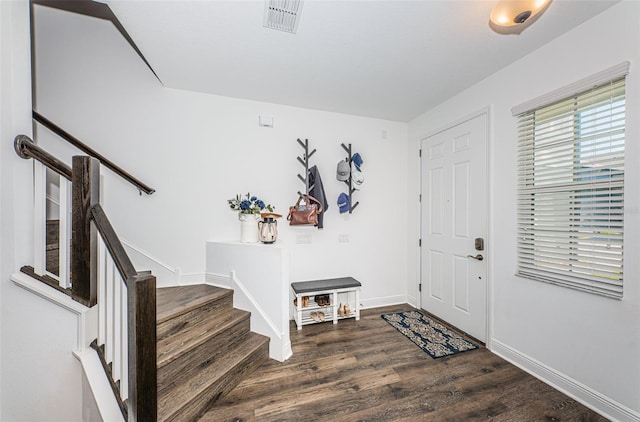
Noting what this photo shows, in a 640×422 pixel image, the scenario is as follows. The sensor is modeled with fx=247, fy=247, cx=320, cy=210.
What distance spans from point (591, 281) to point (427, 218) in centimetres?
167

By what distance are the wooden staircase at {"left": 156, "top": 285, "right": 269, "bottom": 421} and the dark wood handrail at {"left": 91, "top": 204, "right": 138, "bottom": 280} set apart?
0.82m

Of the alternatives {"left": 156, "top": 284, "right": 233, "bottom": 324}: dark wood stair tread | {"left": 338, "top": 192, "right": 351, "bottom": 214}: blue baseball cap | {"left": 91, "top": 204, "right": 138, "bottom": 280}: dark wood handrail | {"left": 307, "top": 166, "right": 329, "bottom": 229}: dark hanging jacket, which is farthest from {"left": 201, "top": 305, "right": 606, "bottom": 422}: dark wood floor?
{"left": 338, "top": 192, "right": 351, "bottom": 214}: blue baseball cap

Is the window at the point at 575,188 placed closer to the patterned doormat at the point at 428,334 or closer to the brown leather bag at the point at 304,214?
the patterned doormat at the point at 428,334

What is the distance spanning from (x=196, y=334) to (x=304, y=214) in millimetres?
1532

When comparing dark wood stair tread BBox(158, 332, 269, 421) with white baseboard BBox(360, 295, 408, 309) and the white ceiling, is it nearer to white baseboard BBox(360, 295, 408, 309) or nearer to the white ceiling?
white baseboard BBox(360, 295, 408, 309)

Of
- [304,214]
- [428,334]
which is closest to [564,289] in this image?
[428,334]

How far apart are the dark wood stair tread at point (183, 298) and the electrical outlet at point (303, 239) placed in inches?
39.6

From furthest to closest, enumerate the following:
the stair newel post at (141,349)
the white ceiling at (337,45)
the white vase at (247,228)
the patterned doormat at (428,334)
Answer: the white vase at (247,228) → the patterned doormat at (428,334) → the white ceiling at (337,45) → the stair newel post at (141,349)

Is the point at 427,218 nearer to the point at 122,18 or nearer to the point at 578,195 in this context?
the point at 578,195

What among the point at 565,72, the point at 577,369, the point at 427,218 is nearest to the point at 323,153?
the point at 427,218

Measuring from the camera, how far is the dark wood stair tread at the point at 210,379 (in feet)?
4.98

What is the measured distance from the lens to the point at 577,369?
1774 mm

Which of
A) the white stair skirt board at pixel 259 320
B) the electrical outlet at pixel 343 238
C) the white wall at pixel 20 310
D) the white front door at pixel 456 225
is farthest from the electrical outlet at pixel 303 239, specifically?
the white wall at pixel 20 310

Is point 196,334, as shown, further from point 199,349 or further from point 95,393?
point 95,393
